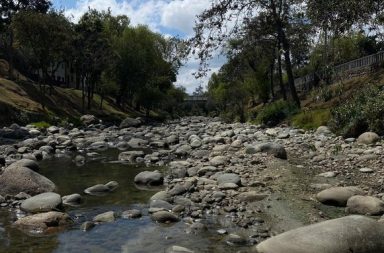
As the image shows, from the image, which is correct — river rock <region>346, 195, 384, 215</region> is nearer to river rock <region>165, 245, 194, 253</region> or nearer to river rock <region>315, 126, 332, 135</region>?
river rock <region>165, 245, 194, 253</region>

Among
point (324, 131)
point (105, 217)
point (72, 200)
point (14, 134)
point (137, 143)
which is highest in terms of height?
point (324, 131)

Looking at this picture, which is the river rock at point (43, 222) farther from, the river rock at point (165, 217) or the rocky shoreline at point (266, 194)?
the river rock at point (165, 217)

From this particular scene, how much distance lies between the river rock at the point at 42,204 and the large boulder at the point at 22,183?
1654mm

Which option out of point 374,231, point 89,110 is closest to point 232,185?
point 374,231

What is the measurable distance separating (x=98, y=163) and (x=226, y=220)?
11.9 m

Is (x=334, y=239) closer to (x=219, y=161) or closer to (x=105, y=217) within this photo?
(x=105, y=217)

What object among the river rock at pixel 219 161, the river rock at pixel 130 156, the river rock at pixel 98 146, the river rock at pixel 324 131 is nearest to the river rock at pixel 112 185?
the river rock at pixel 219 161

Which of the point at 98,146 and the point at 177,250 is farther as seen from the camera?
the point at 98,146

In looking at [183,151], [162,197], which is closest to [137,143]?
[183,151]

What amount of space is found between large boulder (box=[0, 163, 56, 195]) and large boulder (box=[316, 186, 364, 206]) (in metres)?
7.70

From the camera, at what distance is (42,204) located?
1203 cm

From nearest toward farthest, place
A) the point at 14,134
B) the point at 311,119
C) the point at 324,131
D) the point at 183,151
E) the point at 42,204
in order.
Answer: the point at 42,204 < the point at 324,131 < the point at 183,151 < the point at 311,119 < the point at 14,134

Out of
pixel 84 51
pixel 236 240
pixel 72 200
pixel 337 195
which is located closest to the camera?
pixel 236 240

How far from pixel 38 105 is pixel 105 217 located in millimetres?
43494
